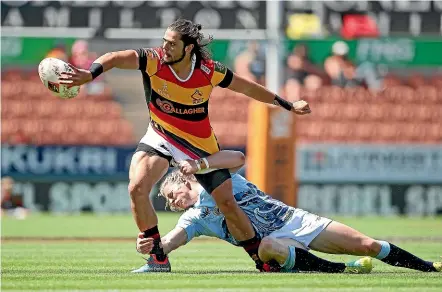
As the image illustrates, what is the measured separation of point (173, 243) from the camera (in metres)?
9.31

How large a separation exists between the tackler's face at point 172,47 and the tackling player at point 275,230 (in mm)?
905

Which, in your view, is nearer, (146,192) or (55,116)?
(146,192)

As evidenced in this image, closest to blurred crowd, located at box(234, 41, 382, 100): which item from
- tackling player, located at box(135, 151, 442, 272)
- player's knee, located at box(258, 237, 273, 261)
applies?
tackling player, located at box(135, 151, 442, 272)

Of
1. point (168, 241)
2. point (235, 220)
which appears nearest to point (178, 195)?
point (168, 241)

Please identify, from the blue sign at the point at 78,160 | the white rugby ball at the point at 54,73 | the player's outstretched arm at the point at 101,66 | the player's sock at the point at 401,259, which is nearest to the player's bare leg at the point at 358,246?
the player's sock at the point at 401,259

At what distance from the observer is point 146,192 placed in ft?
29.6

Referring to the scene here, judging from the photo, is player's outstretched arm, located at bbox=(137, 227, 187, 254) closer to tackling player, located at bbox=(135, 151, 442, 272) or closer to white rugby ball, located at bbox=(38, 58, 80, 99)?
tackling player, located at bbox=(135, 151, 442, 272)

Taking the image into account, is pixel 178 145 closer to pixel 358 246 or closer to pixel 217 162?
pixel 217 162

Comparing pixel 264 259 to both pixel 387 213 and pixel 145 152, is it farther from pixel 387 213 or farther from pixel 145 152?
pixel 387 213

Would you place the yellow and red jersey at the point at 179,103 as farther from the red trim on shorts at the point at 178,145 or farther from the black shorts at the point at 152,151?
the black shorts at the point at 152,151

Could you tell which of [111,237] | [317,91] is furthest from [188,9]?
[111,237]

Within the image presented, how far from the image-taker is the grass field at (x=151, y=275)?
790cm

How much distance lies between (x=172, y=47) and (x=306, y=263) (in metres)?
2.15

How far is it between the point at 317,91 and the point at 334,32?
1705 mm
